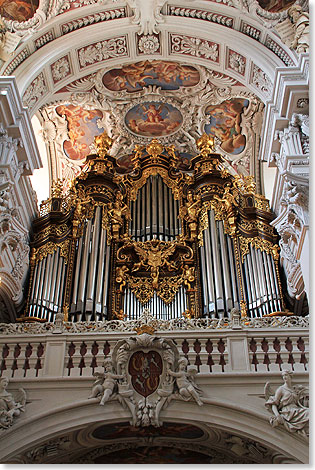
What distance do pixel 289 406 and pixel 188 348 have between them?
164 centimetres

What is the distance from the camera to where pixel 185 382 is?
7.98 m

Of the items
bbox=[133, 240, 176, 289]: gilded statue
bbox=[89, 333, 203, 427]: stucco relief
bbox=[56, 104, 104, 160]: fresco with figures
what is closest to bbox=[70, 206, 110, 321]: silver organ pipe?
bbox=[133, 240, 176, 289]: gilded statue

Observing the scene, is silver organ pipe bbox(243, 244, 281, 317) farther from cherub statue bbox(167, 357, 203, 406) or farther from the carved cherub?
cherub statue bbox(167, 357, 203, 406)

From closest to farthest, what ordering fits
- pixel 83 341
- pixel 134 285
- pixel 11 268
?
pixel 83 341 < pixel 11 268 < pixel 134 285

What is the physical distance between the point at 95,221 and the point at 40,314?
2691mm

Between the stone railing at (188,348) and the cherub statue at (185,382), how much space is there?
0.21 m

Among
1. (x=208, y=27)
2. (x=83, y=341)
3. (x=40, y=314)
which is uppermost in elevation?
(x=208, y=27)

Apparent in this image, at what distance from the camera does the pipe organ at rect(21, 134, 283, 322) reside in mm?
11609

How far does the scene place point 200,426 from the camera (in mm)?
7902

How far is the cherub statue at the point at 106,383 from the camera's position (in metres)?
7.94

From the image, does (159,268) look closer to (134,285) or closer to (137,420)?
(134,285)

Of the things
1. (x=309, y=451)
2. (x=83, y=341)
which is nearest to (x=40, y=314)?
(x=83, y=341)

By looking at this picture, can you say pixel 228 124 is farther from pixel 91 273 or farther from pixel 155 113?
pixel 91 273

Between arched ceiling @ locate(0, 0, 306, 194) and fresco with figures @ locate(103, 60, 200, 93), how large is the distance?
2 centimetres
